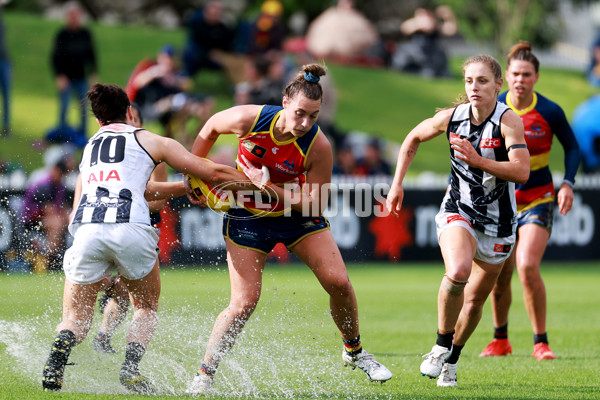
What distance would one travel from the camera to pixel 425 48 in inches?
1016

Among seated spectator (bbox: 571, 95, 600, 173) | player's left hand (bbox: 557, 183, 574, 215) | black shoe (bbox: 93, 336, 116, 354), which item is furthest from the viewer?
seated spectator (bbox: 571, 95, 600, 173)

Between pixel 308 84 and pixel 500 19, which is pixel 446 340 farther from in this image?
pixel 500 19

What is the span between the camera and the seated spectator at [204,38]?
65.2ft

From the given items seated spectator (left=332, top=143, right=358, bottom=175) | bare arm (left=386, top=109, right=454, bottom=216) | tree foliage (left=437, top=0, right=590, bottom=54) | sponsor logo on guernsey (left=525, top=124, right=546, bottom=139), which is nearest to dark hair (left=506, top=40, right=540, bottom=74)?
sponsor logo on guernsey (left=525, top=124, right=546, bottom=139)

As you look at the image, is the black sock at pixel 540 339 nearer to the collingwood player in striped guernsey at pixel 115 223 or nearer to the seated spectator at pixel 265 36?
the collingwood player in striped guernsey at pixel 115 223

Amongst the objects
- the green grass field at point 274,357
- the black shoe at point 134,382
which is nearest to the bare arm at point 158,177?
the green grass field at point 274,357

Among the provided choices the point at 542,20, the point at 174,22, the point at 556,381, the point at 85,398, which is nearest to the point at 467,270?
the point at 556,381

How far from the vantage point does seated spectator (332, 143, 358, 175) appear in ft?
56.0

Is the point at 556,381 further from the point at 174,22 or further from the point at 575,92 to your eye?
the point at 174,22

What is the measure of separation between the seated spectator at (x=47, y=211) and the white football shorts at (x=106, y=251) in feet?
22.3

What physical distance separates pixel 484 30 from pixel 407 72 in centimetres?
718

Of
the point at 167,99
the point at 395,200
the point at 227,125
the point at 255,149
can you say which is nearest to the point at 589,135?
the point at 167,99

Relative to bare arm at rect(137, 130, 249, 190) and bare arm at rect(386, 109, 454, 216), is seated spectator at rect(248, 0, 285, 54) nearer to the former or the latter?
bare arm at rect(386, 109, 454, 216)

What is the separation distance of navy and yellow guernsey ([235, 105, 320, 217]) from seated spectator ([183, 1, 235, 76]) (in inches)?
568
